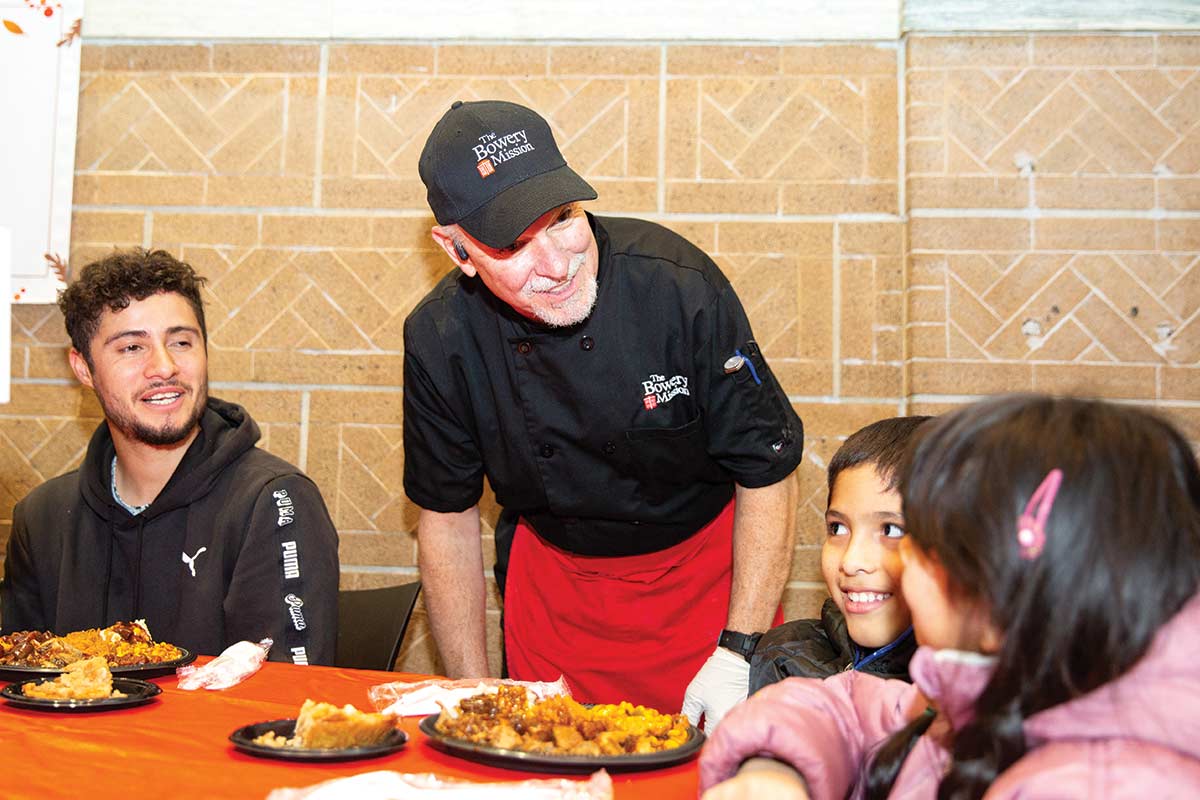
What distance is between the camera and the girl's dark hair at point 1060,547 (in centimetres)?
83

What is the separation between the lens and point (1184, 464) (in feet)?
2.98

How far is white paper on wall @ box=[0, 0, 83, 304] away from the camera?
3.24 m

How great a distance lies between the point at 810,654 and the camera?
1814 mm

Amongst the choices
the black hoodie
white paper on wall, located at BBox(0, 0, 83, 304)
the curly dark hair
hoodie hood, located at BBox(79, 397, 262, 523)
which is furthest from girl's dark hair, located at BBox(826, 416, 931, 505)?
white paper on wall, located at BBox(0, 0, 83, 304)

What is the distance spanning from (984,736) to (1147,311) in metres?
2.39

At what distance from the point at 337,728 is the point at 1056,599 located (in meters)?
0.75

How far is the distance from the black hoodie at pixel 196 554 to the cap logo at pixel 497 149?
808 mm

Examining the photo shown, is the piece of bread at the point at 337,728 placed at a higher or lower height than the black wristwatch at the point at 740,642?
higher

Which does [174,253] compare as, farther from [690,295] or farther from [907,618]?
[907,618]

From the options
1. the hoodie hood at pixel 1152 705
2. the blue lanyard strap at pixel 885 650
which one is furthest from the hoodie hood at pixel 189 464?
the hoodie hood at pixel 1152 705

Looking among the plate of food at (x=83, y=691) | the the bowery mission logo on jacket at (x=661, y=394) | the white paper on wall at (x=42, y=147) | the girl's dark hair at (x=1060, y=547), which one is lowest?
the plate of food at (x=83, y=691)

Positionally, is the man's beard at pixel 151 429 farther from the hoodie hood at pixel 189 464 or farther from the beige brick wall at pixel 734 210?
the beige brick wall at pixel 734 210

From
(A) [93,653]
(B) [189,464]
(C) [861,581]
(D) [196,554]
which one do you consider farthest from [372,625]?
(C) [861,581]

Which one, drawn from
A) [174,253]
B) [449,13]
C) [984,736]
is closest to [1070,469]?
[984,736]
